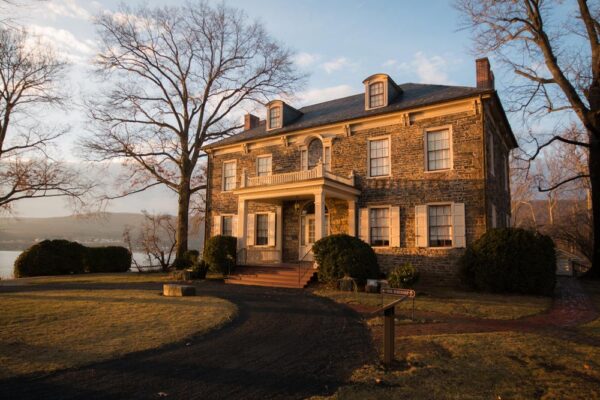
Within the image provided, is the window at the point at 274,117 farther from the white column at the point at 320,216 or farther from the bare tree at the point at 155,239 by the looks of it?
the bare tree at the point at 155,239

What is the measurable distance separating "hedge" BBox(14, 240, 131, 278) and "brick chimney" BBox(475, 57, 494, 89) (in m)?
21.9

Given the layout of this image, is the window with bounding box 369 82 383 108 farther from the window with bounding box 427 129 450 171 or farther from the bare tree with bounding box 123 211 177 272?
the bare tree with bounding box 123 211 177 272

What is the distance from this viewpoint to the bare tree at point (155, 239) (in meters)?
26.3

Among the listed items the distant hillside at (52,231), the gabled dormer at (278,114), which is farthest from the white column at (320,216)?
the distant hillside at (52,231)

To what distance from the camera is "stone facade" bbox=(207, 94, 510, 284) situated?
15.4m

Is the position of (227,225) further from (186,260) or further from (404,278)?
(404,278)

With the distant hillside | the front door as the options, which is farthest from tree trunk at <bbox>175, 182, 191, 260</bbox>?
the distant hillside

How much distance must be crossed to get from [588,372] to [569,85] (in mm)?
17695

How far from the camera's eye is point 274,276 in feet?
53.6

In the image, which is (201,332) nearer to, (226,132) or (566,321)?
(566,321)

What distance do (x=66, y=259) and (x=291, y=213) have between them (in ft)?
42.5

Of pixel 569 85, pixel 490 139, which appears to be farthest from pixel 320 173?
pixel 569 85

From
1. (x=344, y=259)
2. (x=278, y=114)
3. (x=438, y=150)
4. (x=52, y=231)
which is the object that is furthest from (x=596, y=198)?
(x=52, y=231)

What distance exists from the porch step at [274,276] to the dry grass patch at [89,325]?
14.8 ft
